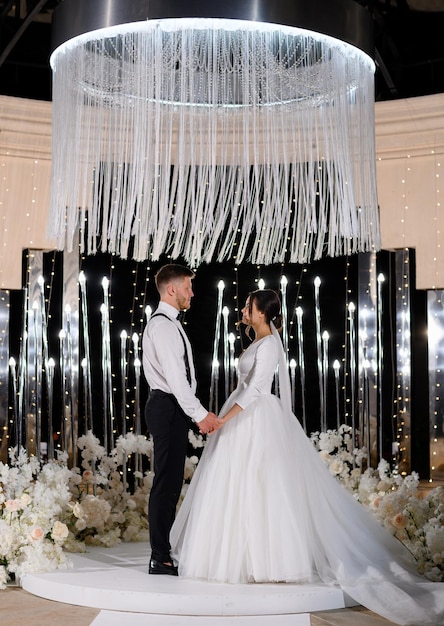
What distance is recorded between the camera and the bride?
4.21 metres

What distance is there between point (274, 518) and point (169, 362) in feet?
2.69

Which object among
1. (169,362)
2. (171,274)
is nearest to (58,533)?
(169,362)

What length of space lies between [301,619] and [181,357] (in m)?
1.25

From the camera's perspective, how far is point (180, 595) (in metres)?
3.97

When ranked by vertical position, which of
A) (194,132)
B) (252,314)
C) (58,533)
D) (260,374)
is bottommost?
(58,533)

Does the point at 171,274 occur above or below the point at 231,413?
above

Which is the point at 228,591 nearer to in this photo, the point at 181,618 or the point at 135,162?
the point at 181,618

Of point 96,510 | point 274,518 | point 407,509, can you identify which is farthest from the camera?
point 96,510

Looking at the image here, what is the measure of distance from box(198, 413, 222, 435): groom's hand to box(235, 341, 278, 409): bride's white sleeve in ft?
0.47

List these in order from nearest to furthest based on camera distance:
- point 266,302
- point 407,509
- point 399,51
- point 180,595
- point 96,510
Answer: point 180,595 < point 266,302 < point 407,509 < point 96,510 < point 399,51

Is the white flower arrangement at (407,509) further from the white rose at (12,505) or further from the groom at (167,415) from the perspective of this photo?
the white rose at (12,505)

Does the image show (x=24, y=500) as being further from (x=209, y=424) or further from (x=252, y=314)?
(x=252, y=314)

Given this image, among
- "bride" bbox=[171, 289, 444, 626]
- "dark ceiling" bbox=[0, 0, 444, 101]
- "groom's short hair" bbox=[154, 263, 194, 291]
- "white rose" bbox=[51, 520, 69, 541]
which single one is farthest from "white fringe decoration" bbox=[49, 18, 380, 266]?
"dark ceiling" bbox=[0, 0, 444, 101]

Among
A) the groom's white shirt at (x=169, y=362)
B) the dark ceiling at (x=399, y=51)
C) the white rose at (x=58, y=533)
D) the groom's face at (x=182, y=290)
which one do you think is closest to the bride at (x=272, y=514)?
the groom's white shirt at (x=169, y=362)
